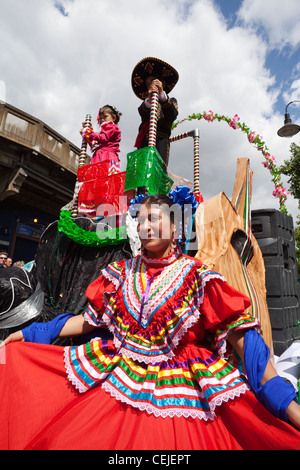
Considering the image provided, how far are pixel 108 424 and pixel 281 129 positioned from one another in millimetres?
7841

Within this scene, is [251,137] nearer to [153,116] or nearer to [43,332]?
[153,116]

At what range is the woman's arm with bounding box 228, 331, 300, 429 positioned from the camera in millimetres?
961

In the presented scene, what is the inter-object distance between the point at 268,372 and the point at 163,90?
423cm

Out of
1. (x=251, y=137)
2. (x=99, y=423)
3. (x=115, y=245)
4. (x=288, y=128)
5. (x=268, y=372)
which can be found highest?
(x=288, y=128)

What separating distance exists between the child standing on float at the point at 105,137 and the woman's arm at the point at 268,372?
3.36 meters

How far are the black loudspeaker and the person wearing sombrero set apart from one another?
1.83 metres

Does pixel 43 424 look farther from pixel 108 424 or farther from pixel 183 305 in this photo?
pixel 183 305

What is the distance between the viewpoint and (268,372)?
1084mm

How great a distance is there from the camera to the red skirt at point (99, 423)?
1.02 m

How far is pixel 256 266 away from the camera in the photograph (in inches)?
124

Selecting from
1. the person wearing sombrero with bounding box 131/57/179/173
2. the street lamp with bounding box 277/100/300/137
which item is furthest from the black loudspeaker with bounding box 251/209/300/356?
the street lamp with bounding box 277/100/300/137

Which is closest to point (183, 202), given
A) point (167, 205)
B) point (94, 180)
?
point (167, 205)
